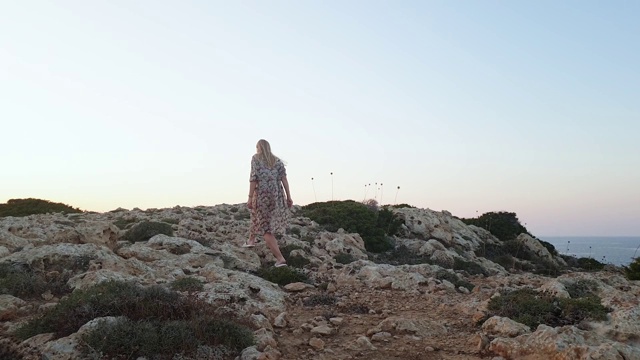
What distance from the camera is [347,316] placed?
7773 millimetres

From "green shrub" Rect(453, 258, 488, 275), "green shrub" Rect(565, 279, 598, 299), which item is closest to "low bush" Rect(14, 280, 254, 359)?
"green shrub" Rect(565, 279, 598, 299)

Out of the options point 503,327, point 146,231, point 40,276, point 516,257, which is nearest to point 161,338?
point 40,276

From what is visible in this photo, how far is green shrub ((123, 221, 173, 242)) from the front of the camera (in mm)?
12012

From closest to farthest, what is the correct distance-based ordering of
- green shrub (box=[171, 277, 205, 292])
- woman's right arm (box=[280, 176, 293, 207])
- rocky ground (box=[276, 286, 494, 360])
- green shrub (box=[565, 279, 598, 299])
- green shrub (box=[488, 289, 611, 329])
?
rocky ground (box=[276, 286, 494, 360]) → green shrub (box=[488, 289, 611, 329]) → green shrub (box=[171, 277, 205, 292]) → green shrub (box=[565, 279, 598, 299]) → woman's right arm (box=[280, 176, 293, 207])

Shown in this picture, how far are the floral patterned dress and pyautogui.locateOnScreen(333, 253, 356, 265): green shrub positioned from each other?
2.34 meters

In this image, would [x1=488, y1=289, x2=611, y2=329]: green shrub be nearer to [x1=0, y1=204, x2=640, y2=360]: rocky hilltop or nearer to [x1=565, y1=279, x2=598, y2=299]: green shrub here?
[x1=0, y1=204, x2=640, y2=360]: rocky hilltop

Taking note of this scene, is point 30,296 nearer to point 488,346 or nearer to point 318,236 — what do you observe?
point 488,346

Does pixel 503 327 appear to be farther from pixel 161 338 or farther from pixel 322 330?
pixel 161 338

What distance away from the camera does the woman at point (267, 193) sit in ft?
35.9

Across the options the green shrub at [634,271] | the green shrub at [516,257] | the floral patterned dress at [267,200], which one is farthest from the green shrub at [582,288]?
the green shrub at [516,257]

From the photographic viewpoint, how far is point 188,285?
25.4 ft

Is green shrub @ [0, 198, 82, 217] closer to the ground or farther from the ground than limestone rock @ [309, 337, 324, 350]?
farther from the ground

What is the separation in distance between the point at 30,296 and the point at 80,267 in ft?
4.12

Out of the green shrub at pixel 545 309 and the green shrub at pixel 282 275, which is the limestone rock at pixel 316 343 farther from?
the green shrub at pixel 282 275
